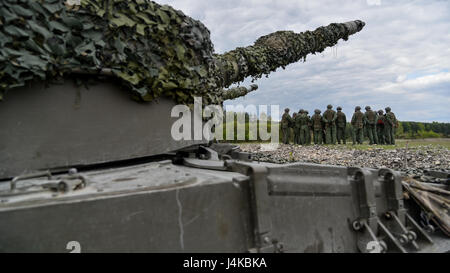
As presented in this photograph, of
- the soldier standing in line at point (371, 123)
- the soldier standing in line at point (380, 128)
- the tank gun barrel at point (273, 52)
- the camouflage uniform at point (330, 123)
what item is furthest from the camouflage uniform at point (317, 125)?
the tank gun barrel at point (273, 52)

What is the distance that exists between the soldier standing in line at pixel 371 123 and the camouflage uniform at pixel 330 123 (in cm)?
152

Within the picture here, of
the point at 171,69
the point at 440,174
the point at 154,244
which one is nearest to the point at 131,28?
the point at 171,69

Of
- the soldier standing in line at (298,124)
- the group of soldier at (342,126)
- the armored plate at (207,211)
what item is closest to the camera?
the armored plate at (207,211)

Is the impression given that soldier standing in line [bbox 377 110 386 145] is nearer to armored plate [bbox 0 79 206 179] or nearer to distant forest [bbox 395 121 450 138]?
distant forest [bbox 395 121 450 138]

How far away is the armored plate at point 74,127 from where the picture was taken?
8.65ft

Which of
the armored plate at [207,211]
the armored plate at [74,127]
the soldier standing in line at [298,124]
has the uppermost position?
the soldier standing in line at [298,124]

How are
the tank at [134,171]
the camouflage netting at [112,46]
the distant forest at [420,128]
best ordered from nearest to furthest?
the tank at [134,171] → the camouflage netting at [112,46] → the distant forest at [420,128]

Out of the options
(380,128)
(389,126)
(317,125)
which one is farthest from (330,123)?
(389,126)

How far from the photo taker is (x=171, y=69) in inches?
132

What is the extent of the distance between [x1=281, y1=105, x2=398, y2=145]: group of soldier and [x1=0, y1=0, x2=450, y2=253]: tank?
15.1 m

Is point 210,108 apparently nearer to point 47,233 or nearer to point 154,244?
point 154,244

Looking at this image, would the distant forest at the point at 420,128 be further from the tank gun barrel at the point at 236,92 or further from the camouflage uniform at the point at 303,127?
the tank gun barrel at the point at 236,92

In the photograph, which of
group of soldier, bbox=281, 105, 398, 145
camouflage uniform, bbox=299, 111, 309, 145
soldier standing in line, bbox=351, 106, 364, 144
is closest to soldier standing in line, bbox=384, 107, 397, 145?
group of soldier, bbox=281, 105, 398, 145

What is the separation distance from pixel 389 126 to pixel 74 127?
1708cm
